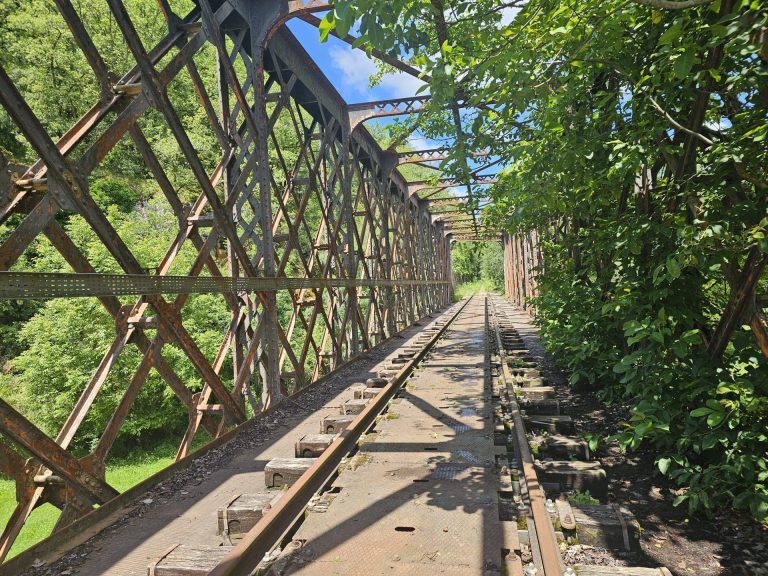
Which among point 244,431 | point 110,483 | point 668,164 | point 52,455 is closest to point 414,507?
point 52,455

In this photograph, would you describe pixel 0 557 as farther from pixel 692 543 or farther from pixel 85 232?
pixel 85 232

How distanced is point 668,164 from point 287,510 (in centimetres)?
367

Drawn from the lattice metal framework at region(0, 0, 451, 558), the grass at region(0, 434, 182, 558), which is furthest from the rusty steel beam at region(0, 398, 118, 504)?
the grass at region(0, 434, 182, 558)

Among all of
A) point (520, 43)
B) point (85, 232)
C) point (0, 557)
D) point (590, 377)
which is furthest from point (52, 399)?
point (520, 43)

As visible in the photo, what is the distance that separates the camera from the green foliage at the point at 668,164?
2926mm

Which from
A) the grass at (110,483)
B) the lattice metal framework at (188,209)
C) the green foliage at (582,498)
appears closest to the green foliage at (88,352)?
the grass at (110,483)

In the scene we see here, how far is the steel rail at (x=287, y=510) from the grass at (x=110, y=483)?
826 cm

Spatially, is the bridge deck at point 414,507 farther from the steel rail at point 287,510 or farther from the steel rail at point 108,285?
the steel rail at point 108,285

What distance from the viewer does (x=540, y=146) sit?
15.0 ft

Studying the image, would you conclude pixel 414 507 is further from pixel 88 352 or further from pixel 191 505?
pixel 88 352

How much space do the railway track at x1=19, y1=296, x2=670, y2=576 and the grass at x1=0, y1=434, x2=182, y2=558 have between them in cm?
816

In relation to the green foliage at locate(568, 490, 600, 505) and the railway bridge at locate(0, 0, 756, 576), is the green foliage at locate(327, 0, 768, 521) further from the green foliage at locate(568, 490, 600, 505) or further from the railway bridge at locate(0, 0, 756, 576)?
the railway bridge at locate(0, 0, 756, 576)

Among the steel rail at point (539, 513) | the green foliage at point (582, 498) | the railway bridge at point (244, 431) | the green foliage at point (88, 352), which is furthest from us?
the green foliage at point (88, 352)

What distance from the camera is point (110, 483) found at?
1552 cm
